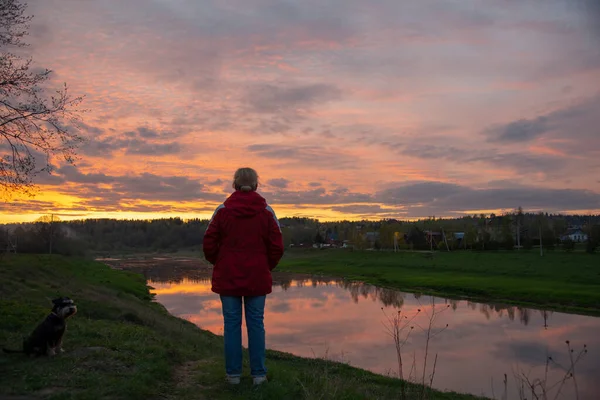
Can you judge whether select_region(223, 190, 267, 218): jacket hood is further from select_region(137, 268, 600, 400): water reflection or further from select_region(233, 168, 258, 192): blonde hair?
select_region(137, 268, 600, 400): water reflection

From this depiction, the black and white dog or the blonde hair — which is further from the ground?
the blonde hair

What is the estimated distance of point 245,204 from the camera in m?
5.79

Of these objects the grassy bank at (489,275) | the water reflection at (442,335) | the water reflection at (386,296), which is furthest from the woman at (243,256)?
the grassy bank at (489,275)

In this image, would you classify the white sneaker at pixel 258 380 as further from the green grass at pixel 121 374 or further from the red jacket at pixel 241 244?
the red jacket at pixel 241 244

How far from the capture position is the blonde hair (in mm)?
5883

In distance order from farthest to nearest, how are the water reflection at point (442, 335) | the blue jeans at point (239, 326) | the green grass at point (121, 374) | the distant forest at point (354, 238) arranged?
the distant forest at point (354, 238) → the water reflection at point (442, 335) → the blue jeans at point (239, 326) → the green grass at point (121, 374)

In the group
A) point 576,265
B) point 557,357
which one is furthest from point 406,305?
point 576,265

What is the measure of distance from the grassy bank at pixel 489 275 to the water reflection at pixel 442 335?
3.09 meters

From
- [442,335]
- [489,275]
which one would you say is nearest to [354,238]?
[489,275]

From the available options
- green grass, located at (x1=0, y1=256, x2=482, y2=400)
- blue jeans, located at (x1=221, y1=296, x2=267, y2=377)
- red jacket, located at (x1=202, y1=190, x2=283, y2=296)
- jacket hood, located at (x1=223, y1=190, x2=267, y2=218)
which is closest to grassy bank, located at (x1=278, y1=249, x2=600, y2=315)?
green grass, located at (x1=0, y1=256, x2=482, y2=400)

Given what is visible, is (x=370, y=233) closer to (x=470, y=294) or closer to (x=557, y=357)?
(x=470, y=294)

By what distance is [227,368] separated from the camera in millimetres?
6023

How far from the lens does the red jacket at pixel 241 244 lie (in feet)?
18.6

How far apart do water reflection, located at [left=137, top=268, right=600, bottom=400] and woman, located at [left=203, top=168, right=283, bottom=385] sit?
5978 mm
